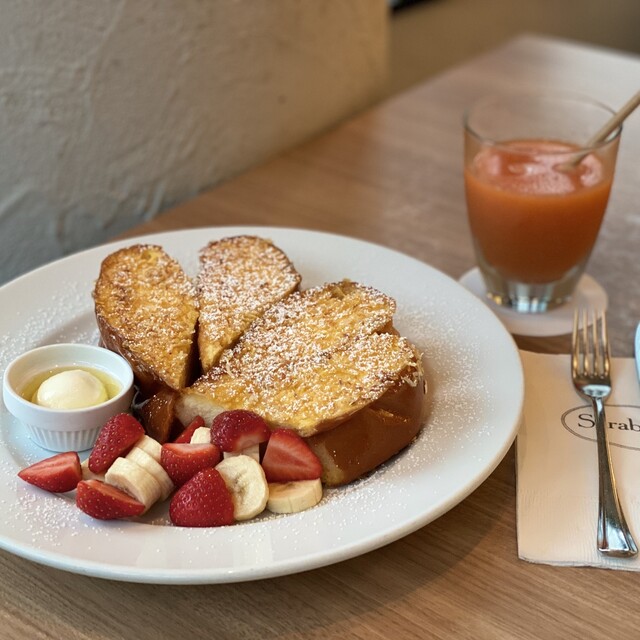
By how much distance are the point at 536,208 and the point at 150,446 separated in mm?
691

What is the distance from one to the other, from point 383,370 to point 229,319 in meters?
0.27

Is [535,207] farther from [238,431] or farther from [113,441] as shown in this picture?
[113,441]

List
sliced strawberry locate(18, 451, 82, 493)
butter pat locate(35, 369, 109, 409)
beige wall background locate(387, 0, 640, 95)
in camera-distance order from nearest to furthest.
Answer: sliced strawberry locate(18, 451, 82, 493) < butter pat locate(35, 369, 109, 409) < beige wall background locate(387, 0, 640, 95)

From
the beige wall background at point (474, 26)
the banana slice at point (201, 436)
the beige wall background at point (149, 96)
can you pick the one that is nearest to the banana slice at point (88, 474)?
the banana slice at point (201, 436)

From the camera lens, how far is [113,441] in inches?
36.7

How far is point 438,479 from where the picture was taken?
0.91 m

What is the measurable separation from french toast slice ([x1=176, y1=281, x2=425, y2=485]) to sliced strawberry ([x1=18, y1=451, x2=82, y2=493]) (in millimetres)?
170

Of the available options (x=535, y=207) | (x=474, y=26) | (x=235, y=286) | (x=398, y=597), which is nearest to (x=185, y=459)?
(x=398, y=597)

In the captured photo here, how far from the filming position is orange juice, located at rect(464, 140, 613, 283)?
1.27 m

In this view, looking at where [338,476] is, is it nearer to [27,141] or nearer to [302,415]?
[302,415]

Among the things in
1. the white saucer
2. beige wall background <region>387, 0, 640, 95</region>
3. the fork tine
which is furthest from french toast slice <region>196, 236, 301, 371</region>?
beige wall background <region>387, 0, 640, 95</region>

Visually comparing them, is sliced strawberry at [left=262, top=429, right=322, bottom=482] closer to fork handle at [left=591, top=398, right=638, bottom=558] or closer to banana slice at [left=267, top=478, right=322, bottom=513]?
banana slice at [left=267, top=478, right=322, bottom=513]

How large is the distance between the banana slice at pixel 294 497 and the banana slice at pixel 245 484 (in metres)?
0.01

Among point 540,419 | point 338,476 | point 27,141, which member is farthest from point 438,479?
point 27,141
